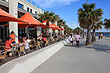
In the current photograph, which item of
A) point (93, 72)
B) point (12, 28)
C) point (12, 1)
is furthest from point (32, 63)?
point (12, 1)

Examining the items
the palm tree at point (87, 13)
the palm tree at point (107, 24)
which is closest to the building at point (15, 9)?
the palm tree at point (87, 13)

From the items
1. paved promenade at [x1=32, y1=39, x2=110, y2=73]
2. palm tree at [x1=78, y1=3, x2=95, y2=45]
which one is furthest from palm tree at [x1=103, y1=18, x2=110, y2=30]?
paved promenade at [x1=32, y1=39, x2=110, y2=73]

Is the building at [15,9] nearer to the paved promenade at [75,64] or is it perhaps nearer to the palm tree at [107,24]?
the paved promenade at [75,64]

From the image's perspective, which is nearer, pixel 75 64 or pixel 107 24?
pixel 75 64

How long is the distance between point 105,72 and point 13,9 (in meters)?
8.78

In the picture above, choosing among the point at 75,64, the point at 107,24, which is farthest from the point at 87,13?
the point at 75,64

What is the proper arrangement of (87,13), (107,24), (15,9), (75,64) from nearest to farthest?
1. (75,64)
2. (15,9)
3. (87,13)
4. (107,24)

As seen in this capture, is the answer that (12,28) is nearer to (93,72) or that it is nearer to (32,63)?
(32,63)

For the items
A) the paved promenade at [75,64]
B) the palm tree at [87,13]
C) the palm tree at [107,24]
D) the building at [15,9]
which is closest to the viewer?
the paved promenade at [75,64]

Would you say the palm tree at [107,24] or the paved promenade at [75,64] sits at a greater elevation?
the palm tree at [107,24]

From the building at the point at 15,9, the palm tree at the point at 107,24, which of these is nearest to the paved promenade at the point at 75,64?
the building at the point at 15,9

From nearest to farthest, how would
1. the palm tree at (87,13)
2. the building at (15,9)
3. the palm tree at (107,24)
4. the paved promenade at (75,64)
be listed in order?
the paved promenade at (75,64)
the building at (15,9)
the palm tree at (87,13)
the palm tree at (107,24)

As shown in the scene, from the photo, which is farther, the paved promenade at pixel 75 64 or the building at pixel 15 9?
the building at pixel 15 9

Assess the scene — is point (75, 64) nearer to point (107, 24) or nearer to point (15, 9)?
point (15, 9)
